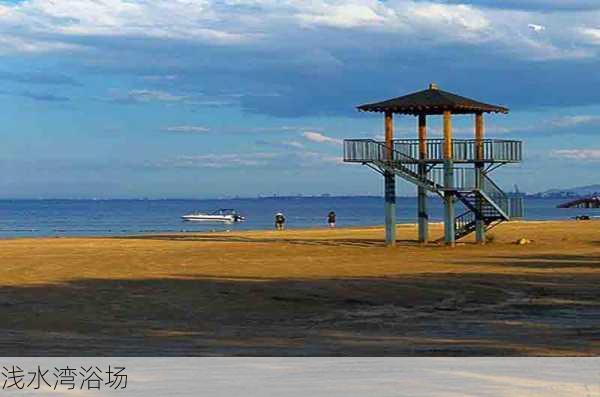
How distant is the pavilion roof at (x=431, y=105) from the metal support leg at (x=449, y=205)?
6.03ft

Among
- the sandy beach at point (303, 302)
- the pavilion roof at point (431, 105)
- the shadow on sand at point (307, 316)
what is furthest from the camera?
the pavilion roof at point (431, 105)

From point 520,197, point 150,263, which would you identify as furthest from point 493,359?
point 520,197

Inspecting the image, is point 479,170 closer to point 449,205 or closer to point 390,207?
point 449,205

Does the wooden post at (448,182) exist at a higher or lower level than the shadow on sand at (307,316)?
higher

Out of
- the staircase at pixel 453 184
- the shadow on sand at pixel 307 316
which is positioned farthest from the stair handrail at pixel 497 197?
the shadow on sand at pixel 307 316

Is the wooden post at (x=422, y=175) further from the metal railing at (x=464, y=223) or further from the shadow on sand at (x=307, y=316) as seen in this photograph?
the shadow on sand at (x=307, y=316)

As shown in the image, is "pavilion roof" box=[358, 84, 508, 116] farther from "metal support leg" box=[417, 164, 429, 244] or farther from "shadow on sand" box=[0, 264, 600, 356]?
"shadow on sand" box=[0, 264, 600, 356]

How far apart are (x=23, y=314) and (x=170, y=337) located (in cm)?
393

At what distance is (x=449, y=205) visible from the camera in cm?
3644

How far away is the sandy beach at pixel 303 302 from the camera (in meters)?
13.8

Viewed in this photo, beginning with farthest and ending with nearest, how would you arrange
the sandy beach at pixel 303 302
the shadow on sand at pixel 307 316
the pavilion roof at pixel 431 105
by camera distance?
the pavilion roof at pixel 431 105 → the sandy beach at pixel 303 302 → the shadow on sand at pixel 307 316

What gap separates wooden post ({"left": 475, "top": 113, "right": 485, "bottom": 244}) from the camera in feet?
117

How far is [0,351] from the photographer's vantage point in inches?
501

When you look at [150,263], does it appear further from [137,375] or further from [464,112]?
[137,375]
